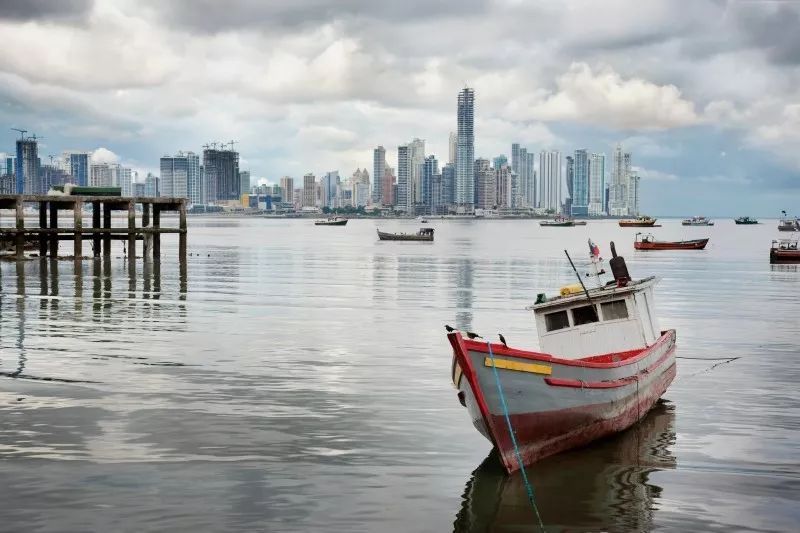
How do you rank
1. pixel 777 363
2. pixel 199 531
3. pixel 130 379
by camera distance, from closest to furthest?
pixel 199 531, pixel 130 379, pixel 777 363

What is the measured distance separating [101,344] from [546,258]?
74.2 meters

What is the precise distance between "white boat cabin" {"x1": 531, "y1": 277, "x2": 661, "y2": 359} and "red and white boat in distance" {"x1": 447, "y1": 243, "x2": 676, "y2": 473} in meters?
0.02

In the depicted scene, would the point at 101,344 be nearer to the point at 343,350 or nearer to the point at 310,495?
the point at 343,350

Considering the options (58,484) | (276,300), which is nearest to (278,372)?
(58,484)

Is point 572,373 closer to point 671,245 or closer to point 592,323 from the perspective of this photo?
point 592,323

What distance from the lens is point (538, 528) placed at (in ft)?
45.4

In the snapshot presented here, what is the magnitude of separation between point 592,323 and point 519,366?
5.83 m

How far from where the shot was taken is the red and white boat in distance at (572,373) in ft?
51.8

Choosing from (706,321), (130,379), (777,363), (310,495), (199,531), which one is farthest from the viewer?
(706,321)

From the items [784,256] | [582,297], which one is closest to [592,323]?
[582,297]

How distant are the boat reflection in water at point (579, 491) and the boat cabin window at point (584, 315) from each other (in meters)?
3.08

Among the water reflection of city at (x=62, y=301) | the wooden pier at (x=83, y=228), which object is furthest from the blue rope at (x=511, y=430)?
the wooden pier at (x=83, y=228)

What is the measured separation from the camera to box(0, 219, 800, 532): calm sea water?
14.3 meters

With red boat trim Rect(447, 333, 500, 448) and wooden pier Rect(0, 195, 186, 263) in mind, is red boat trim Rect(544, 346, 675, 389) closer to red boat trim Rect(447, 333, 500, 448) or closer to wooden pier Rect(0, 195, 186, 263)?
red boat trim Rect(447, 333, 500, 448)
